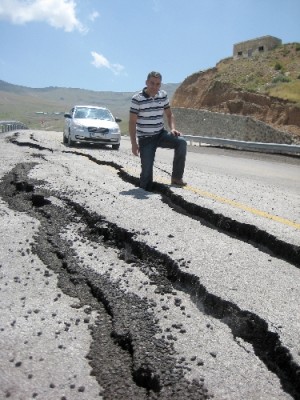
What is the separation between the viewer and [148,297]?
322 centimetres

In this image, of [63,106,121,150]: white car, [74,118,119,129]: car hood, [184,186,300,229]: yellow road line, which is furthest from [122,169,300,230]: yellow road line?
[74,118,119,129]: car hood

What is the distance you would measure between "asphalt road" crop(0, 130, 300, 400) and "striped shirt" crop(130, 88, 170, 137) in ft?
3.68

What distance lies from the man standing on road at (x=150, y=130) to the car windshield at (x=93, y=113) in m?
10.4

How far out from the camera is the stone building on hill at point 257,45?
4459 centimetres

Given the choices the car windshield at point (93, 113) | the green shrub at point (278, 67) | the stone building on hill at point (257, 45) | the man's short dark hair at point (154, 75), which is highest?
the stone building on hill at point (257, 45)

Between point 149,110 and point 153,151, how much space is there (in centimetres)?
62

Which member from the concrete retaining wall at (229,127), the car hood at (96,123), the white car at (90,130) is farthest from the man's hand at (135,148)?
the concrete retaining wall at (229,127)

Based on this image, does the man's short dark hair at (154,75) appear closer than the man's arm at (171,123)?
Yes

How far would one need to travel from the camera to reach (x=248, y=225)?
15.3 feet

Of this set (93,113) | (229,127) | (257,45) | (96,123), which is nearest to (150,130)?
(96,123)

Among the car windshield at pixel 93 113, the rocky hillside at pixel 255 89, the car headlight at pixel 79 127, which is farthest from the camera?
the rocky hillside at pixel 255 89

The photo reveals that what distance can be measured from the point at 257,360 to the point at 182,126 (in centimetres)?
3173

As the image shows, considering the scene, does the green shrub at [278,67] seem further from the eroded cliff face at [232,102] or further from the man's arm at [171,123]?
the man's arm at [171,123]

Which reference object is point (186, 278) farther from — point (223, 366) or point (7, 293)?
point (7, 293)
